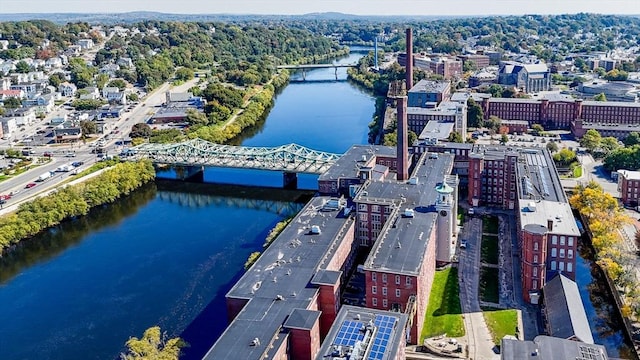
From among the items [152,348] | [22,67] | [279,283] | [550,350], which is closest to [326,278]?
[279,283]

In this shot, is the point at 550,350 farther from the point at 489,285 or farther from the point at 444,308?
the point at 489,285

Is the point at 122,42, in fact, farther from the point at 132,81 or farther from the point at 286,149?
the point at 286,149

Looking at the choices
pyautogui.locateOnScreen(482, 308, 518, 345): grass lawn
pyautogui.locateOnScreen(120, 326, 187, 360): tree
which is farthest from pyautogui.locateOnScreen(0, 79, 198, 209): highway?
pyautogui.locateOnScreen(482, 308, 518, 345): grass lawn

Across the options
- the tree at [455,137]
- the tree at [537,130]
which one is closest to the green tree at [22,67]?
the tree at [455,137]

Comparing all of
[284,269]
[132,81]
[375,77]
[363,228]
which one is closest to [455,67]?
[375,77]

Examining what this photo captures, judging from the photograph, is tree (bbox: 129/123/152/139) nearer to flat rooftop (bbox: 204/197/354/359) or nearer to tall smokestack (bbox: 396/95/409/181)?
Answer: tall smokestack (bbox: 396/95/409/181)

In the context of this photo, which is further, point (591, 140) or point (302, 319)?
point (591, 140)

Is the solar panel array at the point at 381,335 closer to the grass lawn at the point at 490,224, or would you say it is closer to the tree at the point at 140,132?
the grass lawn at the point at 490,224
